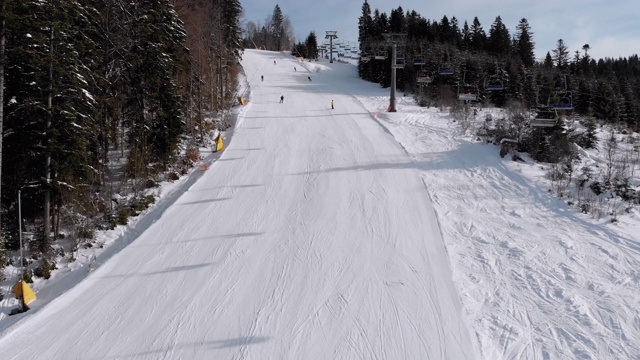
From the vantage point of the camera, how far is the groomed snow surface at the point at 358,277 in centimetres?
638

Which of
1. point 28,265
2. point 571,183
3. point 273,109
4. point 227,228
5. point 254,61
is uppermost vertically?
point 254,61

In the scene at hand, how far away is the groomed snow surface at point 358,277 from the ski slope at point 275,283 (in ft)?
0.12

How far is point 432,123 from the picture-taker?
946 inches

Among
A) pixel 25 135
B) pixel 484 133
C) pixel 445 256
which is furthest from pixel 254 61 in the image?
pixel 445 256

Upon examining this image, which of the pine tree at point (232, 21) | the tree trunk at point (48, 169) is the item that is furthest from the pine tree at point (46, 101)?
the pine tree at point (232, 21)

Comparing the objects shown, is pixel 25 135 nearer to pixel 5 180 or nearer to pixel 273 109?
pixel 5 180

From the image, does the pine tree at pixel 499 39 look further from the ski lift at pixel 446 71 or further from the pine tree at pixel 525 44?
the ski lift at pixel 446 71

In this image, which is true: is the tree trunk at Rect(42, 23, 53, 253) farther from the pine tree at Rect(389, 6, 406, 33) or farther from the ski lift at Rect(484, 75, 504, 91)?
the pine tree at Rect(389, 6, 406, 33)

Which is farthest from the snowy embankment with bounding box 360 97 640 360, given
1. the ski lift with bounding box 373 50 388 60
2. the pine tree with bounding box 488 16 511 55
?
the pine tree with bounding box 488 16 511 55

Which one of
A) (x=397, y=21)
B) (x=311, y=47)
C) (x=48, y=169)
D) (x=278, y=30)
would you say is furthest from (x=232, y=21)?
(x=278, y=30)

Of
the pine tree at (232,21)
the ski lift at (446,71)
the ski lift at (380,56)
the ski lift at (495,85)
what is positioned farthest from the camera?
the pine tree at (232,21)

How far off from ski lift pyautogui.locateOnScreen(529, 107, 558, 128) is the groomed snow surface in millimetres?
1642

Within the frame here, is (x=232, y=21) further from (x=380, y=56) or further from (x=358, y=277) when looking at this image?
(x=358, y=277)

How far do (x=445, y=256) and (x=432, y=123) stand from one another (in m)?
16.4
